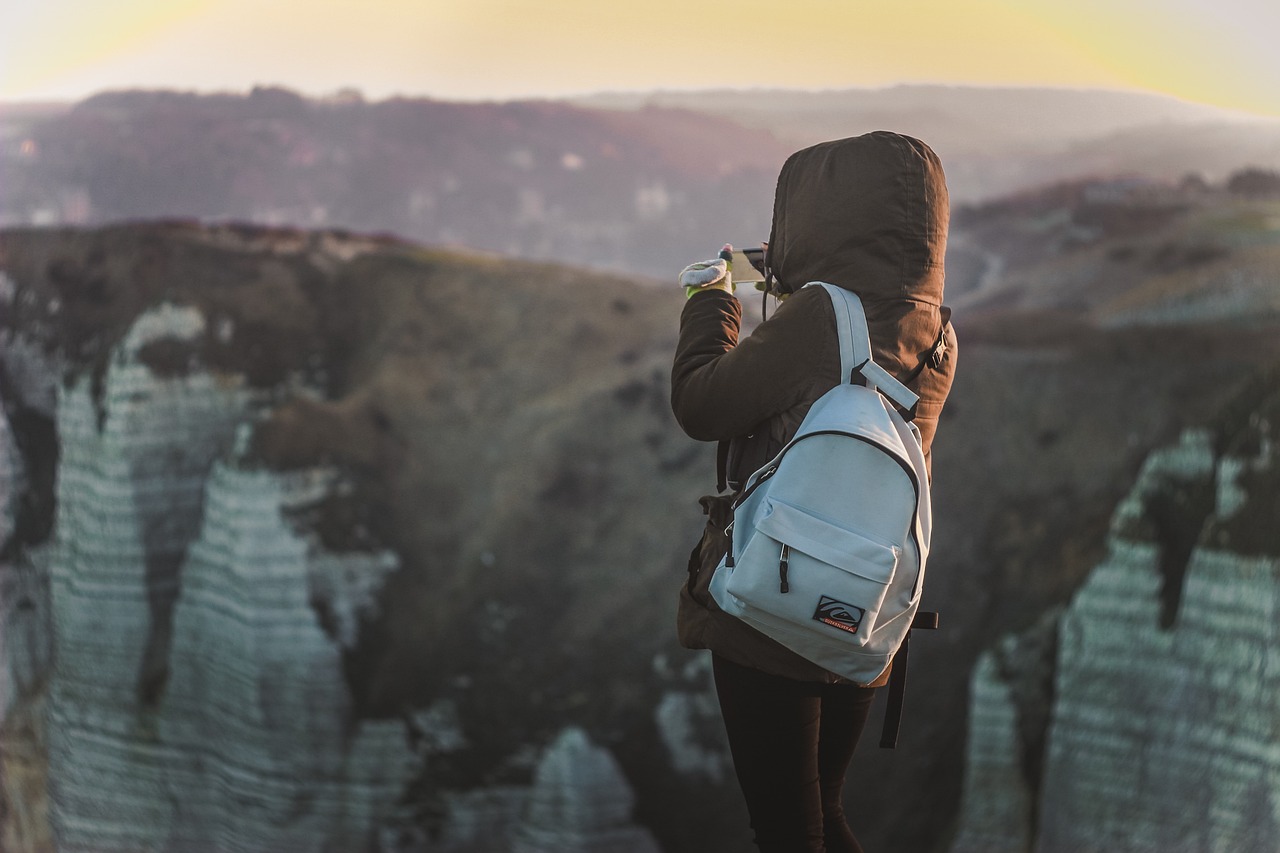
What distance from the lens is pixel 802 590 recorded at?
7.38 ft

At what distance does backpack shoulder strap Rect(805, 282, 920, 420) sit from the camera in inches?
90.3

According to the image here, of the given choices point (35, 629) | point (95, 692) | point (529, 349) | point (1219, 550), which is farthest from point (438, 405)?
point (1219, 550)

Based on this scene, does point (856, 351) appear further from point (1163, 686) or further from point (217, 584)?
point (217, 584)

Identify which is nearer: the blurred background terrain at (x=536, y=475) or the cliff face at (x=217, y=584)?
the blurred background terrain at (x=536, y=475)

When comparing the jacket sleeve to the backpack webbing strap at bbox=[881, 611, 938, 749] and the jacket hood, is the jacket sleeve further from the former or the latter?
the backpack webbing strap at bbox=[881, 611, 938, 749]

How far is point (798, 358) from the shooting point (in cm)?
229

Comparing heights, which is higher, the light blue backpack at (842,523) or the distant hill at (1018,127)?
the distant hill at (1018,127)

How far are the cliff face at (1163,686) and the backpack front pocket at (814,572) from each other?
10.4 meters

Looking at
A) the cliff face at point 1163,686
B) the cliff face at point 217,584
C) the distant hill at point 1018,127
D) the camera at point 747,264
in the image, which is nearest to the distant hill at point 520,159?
the distant hill at point 1018,127

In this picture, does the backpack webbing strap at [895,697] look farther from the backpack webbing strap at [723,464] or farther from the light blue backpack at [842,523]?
the backpack webbing strap at [723,464]

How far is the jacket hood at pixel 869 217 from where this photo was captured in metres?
2.36

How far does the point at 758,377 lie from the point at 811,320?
172 millimetres

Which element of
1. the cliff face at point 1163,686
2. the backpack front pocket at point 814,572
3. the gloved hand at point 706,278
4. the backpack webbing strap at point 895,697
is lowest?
the cliff face at point 1163,686

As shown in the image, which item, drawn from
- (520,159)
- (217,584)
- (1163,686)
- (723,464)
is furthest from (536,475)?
(723,464)
